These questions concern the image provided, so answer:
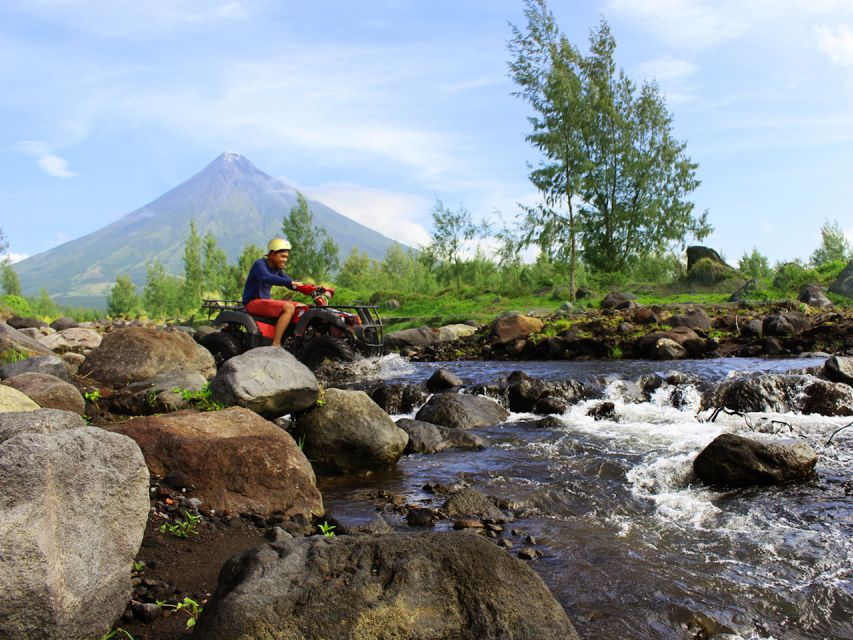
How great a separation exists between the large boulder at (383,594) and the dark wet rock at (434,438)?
5297mm

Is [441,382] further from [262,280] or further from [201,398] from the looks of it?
[201,398]

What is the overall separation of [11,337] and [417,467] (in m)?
8.11

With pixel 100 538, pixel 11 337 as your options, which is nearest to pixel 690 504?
pixel 100 538

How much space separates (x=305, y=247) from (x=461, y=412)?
45334mm

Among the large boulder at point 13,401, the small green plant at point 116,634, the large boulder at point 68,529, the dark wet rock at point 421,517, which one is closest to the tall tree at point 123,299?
the large boulder at point 13,401

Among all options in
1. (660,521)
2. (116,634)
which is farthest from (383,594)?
(660,521)

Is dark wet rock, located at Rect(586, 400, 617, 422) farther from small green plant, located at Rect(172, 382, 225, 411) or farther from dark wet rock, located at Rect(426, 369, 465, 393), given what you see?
small green plant, located at Rect(172, 382, 225, 411)

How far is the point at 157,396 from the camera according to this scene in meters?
8.14

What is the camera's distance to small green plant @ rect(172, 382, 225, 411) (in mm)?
7571

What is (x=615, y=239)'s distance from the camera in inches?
1409

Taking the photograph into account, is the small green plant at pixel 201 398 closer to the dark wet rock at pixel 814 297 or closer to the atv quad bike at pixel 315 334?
the atv quad bike at pixel 315 334

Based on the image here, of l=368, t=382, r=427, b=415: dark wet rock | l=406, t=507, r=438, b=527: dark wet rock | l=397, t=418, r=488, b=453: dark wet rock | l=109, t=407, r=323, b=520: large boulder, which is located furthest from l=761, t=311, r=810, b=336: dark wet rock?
l=109, t=407, r=323, b=520: large boulder

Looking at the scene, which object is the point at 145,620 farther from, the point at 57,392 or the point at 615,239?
the point at 615,239

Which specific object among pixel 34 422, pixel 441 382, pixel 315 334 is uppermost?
pixel 315 334
